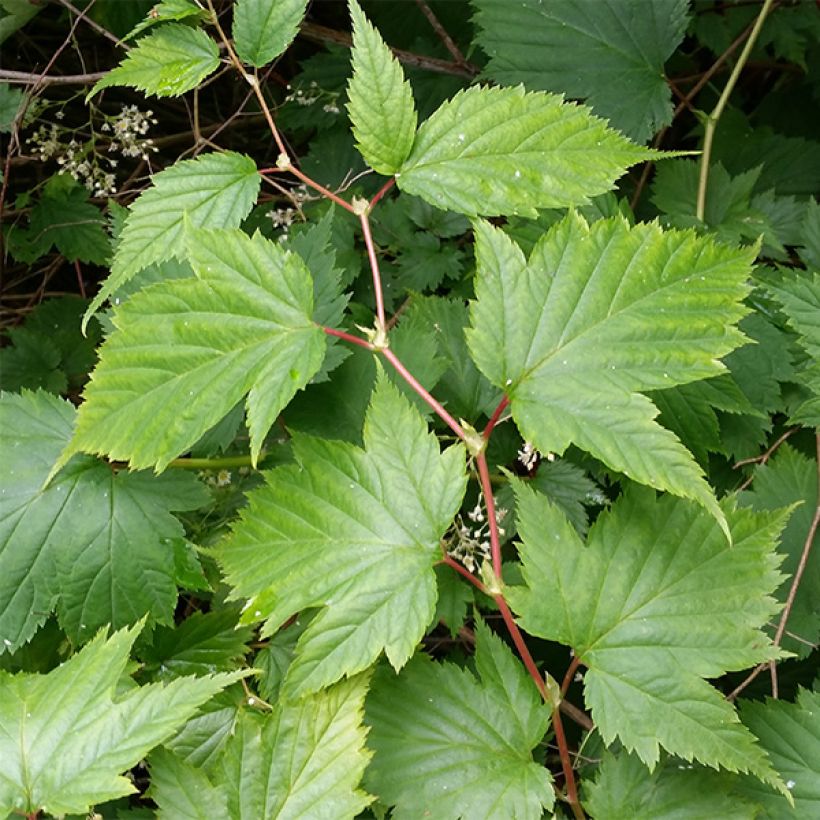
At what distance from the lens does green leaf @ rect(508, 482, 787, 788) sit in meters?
1.19

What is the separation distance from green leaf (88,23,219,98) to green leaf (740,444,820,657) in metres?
1.39

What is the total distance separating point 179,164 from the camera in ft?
4.71

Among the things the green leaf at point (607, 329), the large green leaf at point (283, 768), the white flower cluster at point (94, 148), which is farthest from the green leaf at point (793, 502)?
the white flower cluster at point (94, 148)

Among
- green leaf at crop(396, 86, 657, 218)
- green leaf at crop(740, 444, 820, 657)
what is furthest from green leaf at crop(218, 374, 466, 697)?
green leaf at crop(740, 444, 820, 657)

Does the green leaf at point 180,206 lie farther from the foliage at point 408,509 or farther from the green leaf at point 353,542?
the green leaf at point 353,542

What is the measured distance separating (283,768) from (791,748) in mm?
888

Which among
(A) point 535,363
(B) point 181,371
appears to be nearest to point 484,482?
(A) point 535,363

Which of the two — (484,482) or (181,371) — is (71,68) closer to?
(181,371)

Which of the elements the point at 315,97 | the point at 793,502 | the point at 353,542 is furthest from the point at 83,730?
the point at 315,97

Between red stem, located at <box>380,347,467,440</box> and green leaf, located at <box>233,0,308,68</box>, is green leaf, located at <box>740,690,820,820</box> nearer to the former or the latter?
red stem, located at <box>380,347,467,440</box>

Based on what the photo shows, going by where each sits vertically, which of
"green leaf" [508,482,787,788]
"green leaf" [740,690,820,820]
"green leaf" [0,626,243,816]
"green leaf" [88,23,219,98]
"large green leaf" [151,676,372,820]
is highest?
"green leaf" [88,23,219,98]

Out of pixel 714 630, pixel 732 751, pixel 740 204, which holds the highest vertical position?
pixel 740 204

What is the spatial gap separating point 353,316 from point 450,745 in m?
0.97

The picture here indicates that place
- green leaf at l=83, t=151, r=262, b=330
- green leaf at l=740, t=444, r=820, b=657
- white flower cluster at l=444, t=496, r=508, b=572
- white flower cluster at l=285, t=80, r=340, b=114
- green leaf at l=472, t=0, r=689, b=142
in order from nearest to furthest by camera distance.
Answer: green leaf at l=83, t=151, r=262, b=330
white flower cluster at l=444, t=496, r=508, b=572
green leaf at l=740, t=444, r=820, b=657
green leaf at l=472, t=0, r=689, b=142
white flower cluster at l=285, t=80, r=340, b=114
